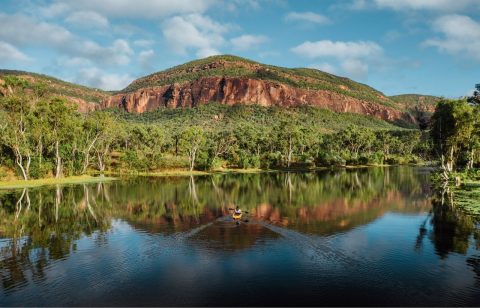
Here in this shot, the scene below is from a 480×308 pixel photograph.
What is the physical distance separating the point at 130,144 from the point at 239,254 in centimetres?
10667

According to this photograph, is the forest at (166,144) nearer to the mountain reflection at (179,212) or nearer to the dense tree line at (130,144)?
the dense tree line at (130,144)

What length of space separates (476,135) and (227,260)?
64.0m

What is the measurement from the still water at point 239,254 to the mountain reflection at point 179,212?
7.5 inches

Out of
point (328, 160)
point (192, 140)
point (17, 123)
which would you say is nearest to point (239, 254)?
point (17, 123)

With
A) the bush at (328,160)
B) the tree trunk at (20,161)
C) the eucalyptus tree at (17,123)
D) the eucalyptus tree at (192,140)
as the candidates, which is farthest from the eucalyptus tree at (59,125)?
the bush at (328,160)

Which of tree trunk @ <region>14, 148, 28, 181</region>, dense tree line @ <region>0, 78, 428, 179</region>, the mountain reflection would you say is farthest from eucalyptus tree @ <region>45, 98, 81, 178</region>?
the mountain reflection

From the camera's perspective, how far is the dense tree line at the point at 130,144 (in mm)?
76688

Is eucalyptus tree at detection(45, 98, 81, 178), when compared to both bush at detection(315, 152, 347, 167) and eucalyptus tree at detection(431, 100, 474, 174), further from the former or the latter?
bush at detection(315, 152, 347, 167)

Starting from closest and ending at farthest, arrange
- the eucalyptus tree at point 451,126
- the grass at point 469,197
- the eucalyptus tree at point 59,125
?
the grass at point 469,197
the eucalyptus tree at point 451,126
the eucalyptus tree at point 59,125

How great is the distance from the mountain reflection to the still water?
0.19 metres

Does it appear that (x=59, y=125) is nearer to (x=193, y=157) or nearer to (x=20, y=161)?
(x=20, y=161)

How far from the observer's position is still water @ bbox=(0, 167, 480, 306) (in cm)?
2059

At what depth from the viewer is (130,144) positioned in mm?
128000

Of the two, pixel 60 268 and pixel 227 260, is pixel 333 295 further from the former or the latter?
pixel 60 268
